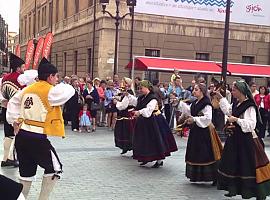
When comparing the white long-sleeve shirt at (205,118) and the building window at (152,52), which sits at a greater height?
the building window at (152,52)

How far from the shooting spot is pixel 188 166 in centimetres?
809

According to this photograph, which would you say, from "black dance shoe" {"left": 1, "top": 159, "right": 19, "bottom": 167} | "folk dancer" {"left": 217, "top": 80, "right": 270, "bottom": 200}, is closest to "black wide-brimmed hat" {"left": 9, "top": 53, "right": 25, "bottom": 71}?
"black dance shoe" {"left": 1, "top": 159, "right": 19, "bottom": 167}

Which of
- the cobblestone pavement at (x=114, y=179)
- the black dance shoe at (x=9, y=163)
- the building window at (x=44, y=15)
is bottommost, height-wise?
the cobblestone pavement at (x=114, y=179)

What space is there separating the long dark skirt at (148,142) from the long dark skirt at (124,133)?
4.22 ft

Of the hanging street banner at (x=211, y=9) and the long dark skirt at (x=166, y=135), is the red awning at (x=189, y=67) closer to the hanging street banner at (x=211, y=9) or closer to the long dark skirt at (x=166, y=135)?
the hanging street banner at (x=211, y=9)

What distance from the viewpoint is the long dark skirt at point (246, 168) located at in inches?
268

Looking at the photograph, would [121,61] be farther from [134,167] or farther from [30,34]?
[30,34]

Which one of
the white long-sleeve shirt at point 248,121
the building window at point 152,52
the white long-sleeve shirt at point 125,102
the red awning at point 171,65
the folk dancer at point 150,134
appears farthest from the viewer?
the building window at point 152,52

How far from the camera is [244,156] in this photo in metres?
6.89

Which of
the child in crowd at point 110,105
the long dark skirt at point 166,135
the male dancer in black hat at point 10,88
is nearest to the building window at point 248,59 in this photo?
→ the child in crowd at point 110,105

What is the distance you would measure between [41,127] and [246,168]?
9.67 feet

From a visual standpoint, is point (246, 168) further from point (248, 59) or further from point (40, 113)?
point (248, 59)

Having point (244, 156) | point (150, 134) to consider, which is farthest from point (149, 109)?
point (244, 156)

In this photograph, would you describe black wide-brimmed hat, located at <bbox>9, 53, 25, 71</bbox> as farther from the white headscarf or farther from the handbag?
the handbag
